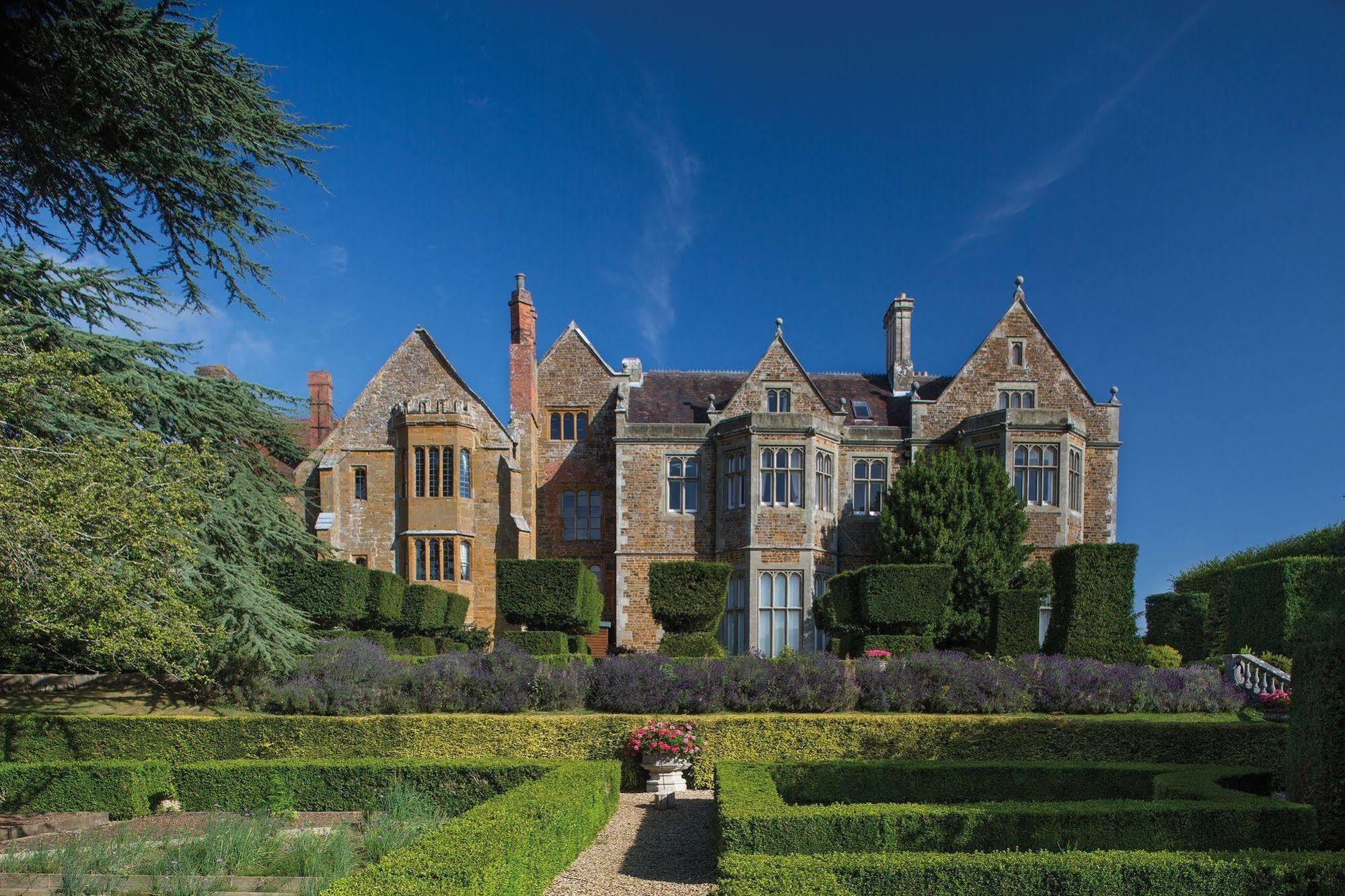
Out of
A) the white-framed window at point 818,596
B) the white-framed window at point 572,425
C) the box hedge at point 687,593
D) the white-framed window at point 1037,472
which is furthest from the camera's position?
the white-framed window at point 572,425

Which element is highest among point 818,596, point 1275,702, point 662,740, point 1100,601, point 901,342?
point 901,342

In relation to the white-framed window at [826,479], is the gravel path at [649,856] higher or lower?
lower

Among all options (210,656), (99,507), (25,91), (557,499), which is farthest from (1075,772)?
(557,499)

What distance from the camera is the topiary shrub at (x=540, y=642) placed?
1745 centimetres

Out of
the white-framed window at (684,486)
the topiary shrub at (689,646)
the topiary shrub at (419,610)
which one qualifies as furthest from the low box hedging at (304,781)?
the white-framed window at (684,486)

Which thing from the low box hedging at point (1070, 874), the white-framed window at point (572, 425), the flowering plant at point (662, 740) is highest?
the white-framed window at point (572, 425)

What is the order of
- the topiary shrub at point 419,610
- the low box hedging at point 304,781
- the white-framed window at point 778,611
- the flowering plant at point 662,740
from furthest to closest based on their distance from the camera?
the white-framed window at point 778,611, the topiary shrub at point 419,610, the flowering plant at point 662,740, the low box hedging at point 304,781

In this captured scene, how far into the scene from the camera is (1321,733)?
7.79 meters

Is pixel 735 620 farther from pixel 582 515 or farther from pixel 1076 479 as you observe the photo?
pixel 1076 479

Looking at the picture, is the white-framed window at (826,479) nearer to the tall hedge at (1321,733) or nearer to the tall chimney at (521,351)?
the tall chimney at (521,351)

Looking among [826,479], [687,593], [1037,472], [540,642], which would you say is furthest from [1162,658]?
[540,642]

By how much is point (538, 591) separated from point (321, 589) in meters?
4.48

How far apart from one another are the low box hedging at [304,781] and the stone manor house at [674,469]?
14.4 meters

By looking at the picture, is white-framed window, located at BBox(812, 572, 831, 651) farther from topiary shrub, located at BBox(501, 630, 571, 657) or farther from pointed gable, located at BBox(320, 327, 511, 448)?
pointed gable, located at BBox(320, 327, 511, 448)
